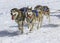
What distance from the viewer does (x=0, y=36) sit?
8586 millimetres

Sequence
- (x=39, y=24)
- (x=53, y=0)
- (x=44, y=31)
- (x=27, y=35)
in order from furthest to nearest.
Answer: (x=53, y=0)
(x=39, y=24)
(x=44, y=31)
(x=27, y=35)

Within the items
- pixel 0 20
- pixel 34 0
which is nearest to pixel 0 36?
pixel 0 20

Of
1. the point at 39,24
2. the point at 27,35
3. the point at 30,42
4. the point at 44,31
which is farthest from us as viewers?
the point at 39,24

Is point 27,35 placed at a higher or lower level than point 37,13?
lower

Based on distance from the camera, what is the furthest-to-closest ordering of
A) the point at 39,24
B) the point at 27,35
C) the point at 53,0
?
the point at 53,0 → the point at 39,24 → the point at 27,35

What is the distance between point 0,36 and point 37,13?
1.52 metres

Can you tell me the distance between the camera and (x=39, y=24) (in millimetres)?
9742

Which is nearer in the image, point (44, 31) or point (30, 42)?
point (30, 42)

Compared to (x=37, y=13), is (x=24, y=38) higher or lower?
lower

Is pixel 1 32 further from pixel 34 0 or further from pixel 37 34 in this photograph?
pixel 34 0

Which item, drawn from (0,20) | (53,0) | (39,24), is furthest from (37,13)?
(53,0)

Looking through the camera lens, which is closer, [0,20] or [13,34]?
[13,34]

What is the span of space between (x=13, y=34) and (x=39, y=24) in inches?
52.0

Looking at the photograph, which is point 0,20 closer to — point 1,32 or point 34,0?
point 1,32
